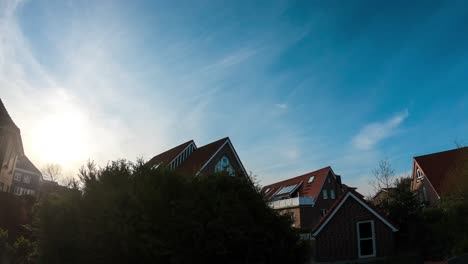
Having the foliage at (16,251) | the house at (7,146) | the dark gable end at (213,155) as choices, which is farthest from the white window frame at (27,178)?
the foliage at (16,251)

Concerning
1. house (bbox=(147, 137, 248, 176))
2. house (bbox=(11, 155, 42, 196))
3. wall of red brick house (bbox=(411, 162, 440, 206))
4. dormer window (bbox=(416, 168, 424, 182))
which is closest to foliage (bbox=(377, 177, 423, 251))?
house (bbox=(147, 137, 248, 176))

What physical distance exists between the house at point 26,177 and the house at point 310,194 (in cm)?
3593

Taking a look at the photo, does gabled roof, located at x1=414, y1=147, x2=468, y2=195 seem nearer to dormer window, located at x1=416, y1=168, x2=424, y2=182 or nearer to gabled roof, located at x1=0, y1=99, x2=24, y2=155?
dormer window, located at x1=416, y1=168, x2=424, y2=182

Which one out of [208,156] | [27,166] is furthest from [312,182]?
[27,166]

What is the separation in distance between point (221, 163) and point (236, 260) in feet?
61.6

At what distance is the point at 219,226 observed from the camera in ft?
30.3

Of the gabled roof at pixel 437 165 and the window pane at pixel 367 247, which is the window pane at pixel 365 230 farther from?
the gabled roof at pixel 437 165

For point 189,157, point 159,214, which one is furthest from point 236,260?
point 189,157

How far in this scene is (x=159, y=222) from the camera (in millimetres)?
9289

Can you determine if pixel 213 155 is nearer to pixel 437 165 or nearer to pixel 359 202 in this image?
pixel 359 202

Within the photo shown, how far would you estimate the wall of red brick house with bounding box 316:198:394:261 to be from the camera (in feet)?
58.5

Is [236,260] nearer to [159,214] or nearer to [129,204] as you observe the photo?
[159,214]

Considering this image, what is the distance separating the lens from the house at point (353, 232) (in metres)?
17.9

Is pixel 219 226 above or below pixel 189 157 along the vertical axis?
below
